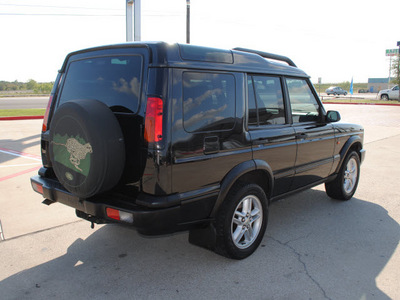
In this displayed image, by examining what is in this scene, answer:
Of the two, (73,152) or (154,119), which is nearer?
(154,119)

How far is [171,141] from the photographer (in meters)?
2.60

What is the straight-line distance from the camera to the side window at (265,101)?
339cm

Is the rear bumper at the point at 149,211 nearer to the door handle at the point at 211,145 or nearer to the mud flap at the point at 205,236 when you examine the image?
the mud flap at the point at 205,236

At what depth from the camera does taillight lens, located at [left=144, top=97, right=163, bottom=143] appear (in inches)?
101

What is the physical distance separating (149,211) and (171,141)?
55cm

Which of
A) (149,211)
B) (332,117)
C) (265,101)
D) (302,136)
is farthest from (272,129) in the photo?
(149,211)

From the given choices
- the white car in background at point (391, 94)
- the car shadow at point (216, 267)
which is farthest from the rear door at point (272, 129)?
the white car in background at point (391, 94)

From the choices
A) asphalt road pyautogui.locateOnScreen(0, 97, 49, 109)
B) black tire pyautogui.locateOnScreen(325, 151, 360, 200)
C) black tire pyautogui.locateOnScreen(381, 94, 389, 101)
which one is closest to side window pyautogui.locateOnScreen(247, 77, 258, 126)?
black tire pyautogui.locateOnScreen(325, 151, 360, 200)

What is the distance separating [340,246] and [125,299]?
230cm

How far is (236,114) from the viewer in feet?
10.4

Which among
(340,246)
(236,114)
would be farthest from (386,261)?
(236,114)

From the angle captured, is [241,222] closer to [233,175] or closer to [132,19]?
[233,175]

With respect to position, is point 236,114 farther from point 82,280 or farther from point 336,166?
point 336,166

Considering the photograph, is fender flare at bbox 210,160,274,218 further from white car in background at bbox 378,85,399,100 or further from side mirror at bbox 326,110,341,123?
white car in background at bbox 378,85,399,100
